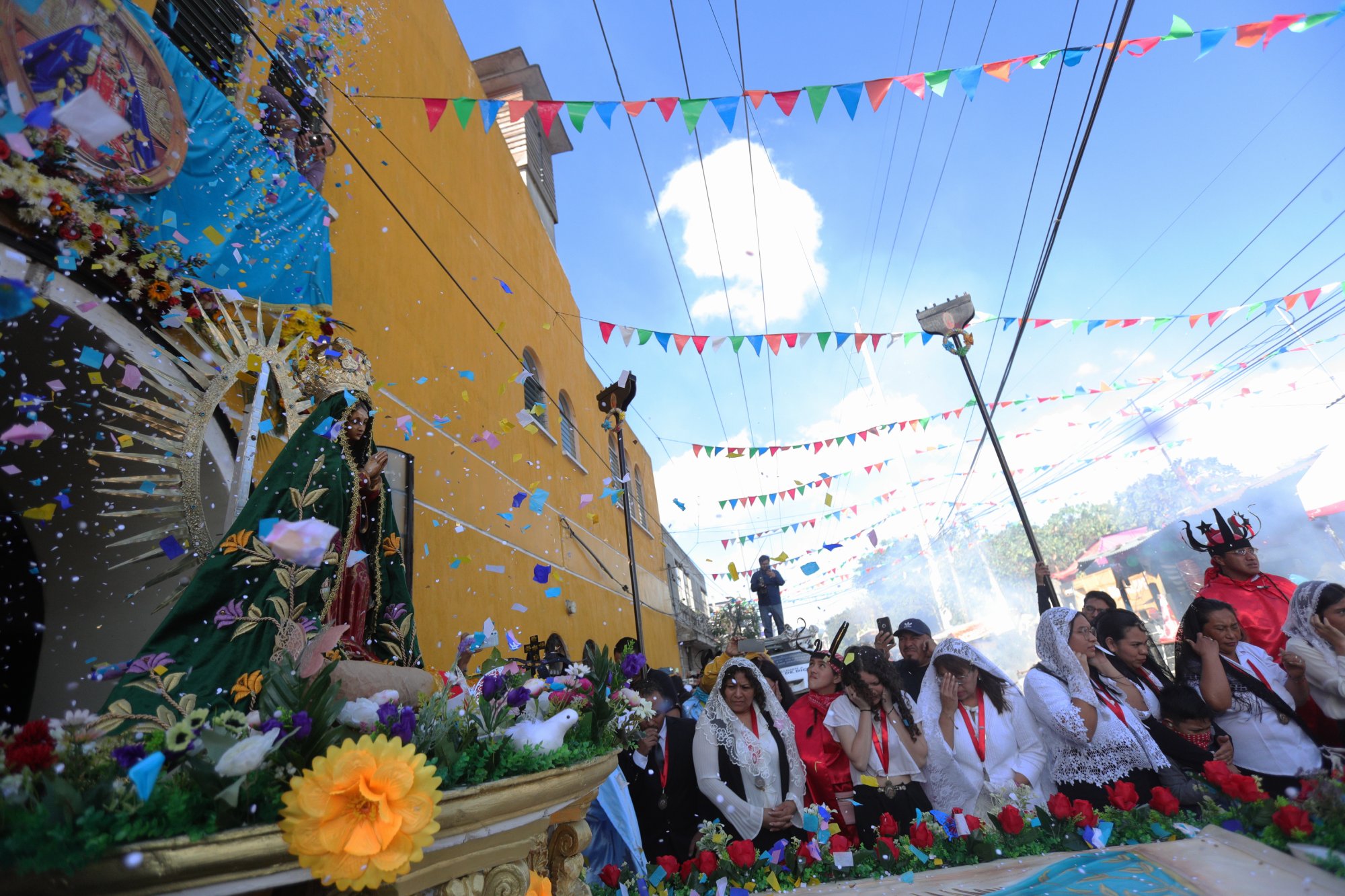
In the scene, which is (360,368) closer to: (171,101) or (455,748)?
(171,101)

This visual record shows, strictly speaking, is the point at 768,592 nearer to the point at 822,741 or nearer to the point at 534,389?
the point at 534,389

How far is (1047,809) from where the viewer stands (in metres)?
2.58

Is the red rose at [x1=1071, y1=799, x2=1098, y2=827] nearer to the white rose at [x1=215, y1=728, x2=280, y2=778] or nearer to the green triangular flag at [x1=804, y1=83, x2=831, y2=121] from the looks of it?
the white rose at [x1=215, y1=728, x2=280, y2=778]

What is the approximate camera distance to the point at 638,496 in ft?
48.3

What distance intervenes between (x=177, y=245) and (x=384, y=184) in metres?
3.11

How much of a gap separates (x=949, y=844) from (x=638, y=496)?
40.6 ft

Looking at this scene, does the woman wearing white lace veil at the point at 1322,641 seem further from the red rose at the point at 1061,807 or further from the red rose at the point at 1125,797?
the red rose at the point at 1061,807

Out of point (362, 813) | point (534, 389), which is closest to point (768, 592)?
point (534, 389)

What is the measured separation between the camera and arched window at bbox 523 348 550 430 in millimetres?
9086

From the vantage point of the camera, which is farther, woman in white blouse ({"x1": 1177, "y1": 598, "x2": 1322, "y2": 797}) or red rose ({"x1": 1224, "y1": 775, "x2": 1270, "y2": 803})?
woman in white blouse ({"x1": 1177, "y1": 598, "x2": 1322, "y2": 797})

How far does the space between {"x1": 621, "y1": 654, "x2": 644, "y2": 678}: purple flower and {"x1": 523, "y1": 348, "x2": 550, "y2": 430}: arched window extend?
7.13 metres

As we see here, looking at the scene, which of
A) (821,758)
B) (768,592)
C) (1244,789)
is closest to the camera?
(1244,789)

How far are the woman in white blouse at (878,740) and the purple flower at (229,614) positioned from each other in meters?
2.94

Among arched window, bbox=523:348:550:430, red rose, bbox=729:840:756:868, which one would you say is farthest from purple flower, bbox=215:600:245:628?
arched window, bbox=523:348:550:430
